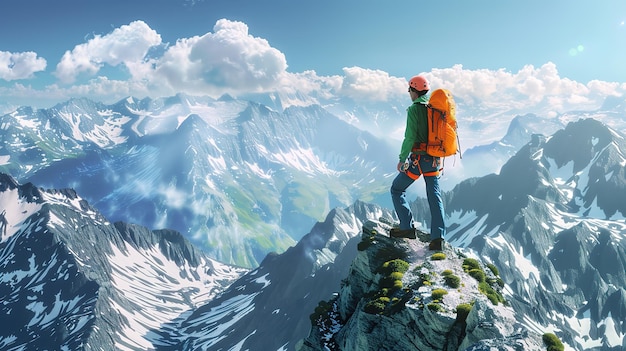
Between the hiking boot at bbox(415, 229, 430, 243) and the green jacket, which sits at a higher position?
the green jacket

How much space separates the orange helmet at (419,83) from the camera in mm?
19578

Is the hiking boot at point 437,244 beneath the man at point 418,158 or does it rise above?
beneath

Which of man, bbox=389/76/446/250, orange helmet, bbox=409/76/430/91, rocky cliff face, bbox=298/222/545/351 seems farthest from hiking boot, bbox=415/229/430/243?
orange helmet, bbox=409/76/430/91

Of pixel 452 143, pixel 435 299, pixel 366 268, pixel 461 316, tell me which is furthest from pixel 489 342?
pixel 366 268

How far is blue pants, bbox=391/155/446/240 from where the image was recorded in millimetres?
19375

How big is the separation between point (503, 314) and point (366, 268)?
37.2ft

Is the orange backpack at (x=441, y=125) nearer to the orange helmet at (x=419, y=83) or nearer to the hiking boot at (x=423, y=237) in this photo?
the orange helmet at (x=419, y=83)

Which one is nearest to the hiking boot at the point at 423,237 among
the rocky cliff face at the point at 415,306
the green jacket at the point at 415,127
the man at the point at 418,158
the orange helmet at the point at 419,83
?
the rocky cliff face at the point at 415,306

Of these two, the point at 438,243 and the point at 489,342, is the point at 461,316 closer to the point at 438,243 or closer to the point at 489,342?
the point at 489,342

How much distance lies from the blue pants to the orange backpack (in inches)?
34.8

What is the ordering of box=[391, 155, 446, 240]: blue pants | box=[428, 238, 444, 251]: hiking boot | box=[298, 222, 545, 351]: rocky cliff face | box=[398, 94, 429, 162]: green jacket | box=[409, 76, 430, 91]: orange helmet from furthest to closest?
box=[428, 238, 444, 251]: hiking boot → box=[409, 76, 430, 91]: orange helmet → box=[391, 155, 446, 240]: blue pants → box=[398, 94, 429, 162]: green jacket → box=[298, 222, 545, 351]: rocky cliff face

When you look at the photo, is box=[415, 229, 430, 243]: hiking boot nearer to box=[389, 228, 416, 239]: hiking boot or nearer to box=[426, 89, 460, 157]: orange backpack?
Result: box=[389, 228, 416, 239]: hiking boot

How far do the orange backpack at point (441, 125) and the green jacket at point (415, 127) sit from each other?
1.33 ft

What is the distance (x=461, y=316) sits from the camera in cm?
1716
